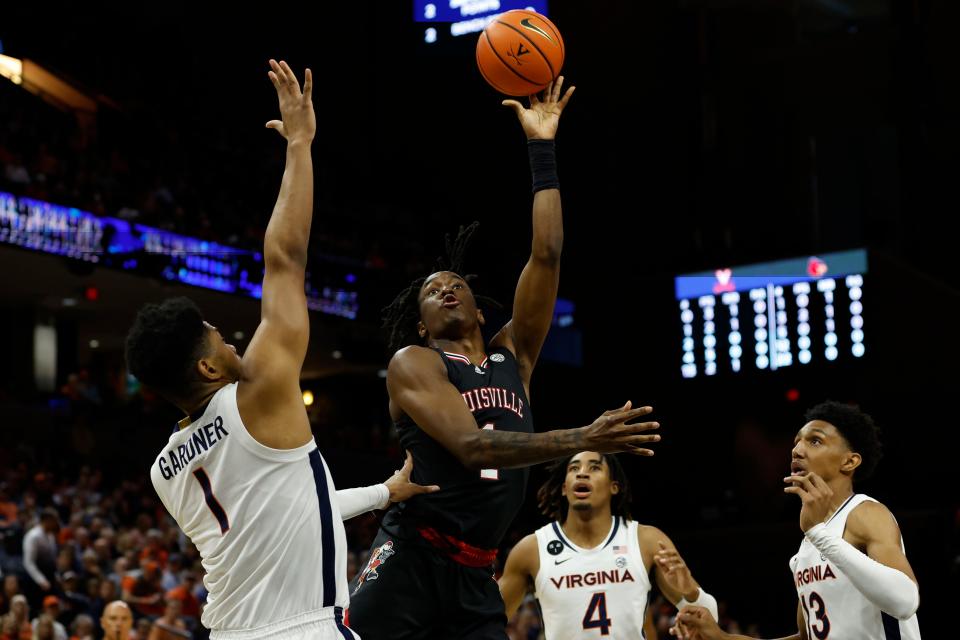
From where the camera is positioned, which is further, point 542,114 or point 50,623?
point 50,623

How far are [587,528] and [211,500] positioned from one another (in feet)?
10.4

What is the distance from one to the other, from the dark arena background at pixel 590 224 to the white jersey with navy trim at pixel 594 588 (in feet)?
24.9

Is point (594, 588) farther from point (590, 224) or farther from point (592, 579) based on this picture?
point (590, 224)

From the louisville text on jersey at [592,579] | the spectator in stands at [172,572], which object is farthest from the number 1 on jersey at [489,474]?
the spectator in stands at [172,572]

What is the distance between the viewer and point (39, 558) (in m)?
10.5

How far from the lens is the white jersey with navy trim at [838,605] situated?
492 centimetres

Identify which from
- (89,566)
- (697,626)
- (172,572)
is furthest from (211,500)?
(172,572)

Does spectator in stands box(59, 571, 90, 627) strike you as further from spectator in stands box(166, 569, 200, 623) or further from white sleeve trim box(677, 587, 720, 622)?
white sleeve trim box(677, 587, 720, 622)

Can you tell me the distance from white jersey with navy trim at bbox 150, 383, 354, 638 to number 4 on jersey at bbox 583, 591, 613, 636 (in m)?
2.72

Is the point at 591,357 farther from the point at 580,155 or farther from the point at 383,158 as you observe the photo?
the point at 383,158

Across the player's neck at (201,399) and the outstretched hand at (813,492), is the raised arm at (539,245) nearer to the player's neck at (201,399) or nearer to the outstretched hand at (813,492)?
the outstretched hand at (813,492)

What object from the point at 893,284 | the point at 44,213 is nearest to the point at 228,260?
the point at 44,213

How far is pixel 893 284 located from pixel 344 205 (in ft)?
32.0

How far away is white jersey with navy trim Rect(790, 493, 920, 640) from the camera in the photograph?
4.92 metres
